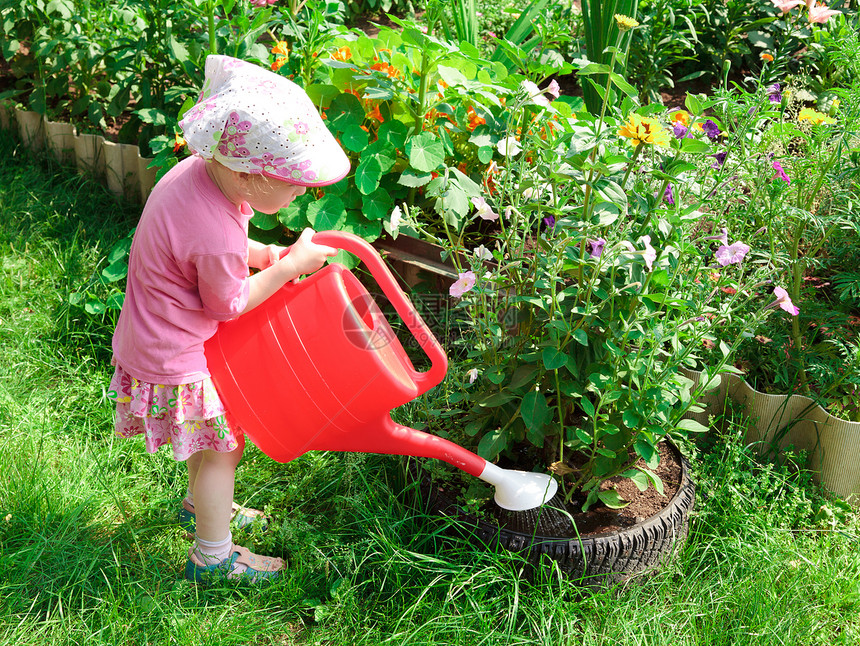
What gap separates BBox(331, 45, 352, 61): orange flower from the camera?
2389 millimetres

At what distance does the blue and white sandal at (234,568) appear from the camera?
1.74 metres

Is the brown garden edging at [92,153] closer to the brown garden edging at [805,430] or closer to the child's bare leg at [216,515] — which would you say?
the child's bare leg at [216,515]

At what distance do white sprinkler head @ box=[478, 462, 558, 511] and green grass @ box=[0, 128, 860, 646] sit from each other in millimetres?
126

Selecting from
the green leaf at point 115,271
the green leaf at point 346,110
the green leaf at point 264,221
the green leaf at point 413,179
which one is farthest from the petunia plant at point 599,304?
the green leaf at point 115,271

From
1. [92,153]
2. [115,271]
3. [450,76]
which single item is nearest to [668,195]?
[450,76]

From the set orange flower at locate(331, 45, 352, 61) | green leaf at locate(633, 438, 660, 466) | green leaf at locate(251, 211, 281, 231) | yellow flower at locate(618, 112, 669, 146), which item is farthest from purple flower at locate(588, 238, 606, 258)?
orange flower at locate(331, 45, 352, 61)

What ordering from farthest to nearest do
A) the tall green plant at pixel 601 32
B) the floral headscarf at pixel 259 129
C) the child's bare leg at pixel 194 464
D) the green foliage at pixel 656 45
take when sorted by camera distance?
1. the green foliage at pixel 656 45
2. the tall green plant at pixel 601 32
3. the child's bare leg at pixel 194 464
4. the floral headscarf at pixel 259 129

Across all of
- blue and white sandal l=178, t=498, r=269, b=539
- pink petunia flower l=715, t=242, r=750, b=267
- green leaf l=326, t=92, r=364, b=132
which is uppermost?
pink petunia flower l=715, t=242, r=750, b=267

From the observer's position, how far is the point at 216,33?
8.11 feet

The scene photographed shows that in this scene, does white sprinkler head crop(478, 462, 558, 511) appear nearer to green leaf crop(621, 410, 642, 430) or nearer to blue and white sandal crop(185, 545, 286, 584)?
green leaf crop(621, 410, 642, 430)

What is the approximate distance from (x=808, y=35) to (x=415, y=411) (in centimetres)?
246

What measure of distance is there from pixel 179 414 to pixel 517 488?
2.49ft

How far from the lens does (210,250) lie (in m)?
1.43

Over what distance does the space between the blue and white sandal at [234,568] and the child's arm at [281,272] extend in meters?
0.64
